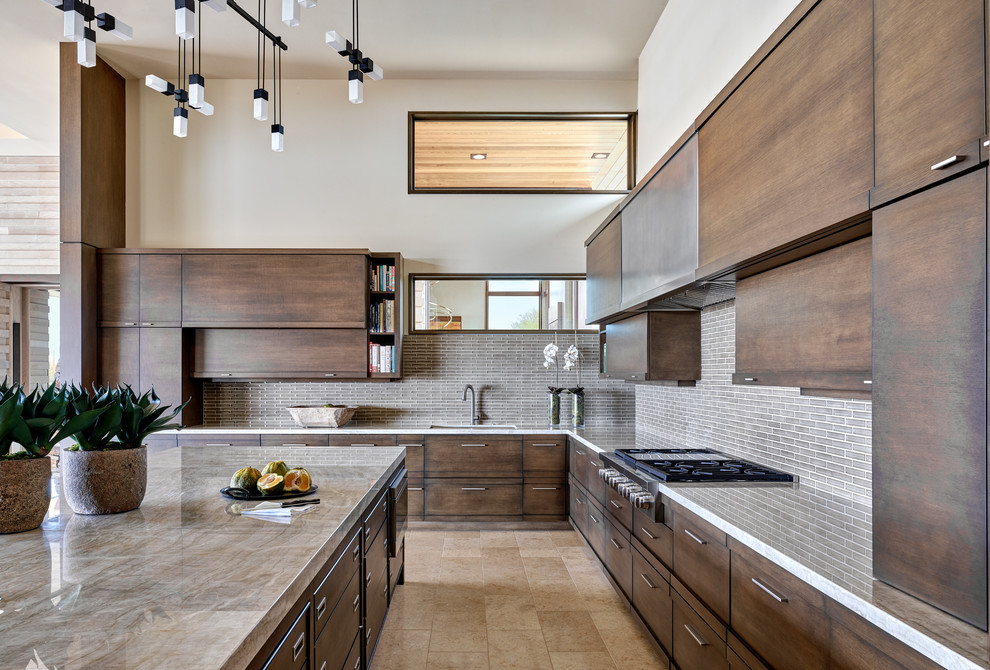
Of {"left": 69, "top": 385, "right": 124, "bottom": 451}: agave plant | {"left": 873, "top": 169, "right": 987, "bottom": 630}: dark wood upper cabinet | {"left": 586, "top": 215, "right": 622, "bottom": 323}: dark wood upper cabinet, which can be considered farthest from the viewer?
{"left": 586, "top": 215, "right": 622, "bottom": 323}: dark wood upper cabinet

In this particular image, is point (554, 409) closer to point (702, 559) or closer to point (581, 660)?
point (581, 660)

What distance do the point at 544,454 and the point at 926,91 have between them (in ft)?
12.9

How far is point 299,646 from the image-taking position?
1369mm

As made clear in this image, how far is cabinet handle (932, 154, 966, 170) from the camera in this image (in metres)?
1.11

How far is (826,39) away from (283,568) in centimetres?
203

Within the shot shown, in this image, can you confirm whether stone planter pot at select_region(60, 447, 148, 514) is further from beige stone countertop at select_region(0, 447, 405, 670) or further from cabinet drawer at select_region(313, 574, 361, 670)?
cabinet drawer at select_region(313, 574, 361, 670)

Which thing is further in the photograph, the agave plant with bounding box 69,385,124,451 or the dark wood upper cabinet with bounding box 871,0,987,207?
the agave plant with bounding box 69,385,124,451

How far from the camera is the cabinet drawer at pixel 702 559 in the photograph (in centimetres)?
193

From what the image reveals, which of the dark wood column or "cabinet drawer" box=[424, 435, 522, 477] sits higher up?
the dark wood column

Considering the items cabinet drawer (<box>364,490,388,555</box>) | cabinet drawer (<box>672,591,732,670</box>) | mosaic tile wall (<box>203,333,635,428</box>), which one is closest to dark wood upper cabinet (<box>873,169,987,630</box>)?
→ cabinet drawer (<box>672,591,732,670</box>)

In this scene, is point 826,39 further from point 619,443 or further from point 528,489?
point 528,489

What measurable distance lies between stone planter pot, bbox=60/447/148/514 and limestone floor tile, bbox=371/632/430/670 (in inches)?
56.7

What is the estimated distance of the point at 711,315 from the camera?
11.7ft

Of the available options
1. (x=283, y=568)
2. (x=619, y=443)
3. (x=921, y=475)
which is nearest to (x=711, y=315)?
(x=619, y=443)
